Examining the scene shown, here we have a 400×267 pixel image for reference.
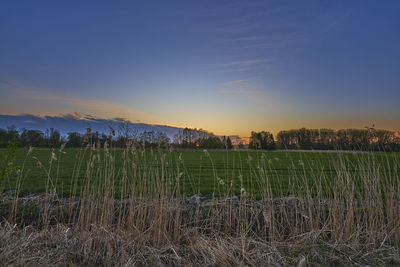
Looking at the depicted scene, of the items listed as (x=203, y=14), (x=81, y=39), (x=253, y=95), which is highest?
(x=203, y=14)

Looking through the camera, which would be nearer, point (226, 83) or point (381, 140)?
point (381, 140)

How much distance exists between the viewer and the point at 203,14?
8.77 meters

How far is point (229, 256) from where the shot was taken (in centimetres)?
265

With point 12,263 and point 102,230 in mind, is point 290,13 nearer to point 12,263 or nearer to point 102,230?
point 102,230

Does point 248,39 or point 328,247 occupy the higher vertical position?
point 248,39

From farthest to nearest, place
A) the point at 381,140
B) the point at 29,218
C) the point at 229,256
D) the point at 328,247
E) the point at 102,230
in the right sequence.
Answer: the point at 381,140
the point at 29,218
the point at 102,230
the point at 328,247
the point at 229,256

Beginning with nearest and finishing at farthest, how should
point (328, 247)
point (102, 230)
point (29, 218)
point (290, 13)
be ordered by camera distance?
point (328, 247) < point (102, 230) < point (29, 218) < point (290, 13)

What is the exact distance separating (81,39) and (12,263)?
29.1 feet

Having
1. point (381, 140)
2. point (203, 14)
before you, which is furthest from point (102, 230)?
point (203, 14)

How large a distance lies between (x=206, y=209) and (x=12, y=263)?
9.32 feet

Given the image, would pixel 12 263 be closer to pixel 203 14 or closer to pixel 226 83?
pixel 203 14

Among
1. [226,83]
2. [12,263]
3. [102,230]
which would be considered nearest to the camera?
[12,263]

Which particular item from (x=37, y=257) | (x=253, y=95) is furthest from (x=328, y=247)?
(x=253, y=95)

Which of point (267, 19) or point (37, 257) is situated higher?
point (267, 19)
